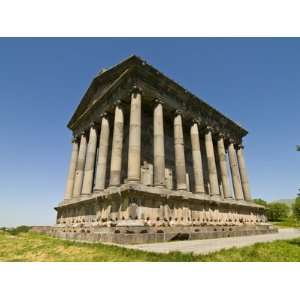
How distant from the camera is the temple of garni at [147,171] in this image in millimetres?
14859

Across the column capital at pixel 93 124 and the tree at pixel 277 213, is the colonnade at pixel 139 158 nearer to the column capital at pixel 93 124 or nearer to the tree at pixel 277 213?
the column capital at pixel 93 124

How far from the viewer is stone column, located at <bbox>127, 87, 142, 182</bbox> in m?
16.0

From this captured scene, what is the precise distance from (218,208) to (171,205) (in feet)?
24.9

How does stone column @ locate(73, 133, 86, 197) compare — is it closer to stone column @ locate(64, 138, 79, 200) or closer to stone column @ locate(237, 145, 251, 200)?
stone column @ locate(64, 138, 79, 200)

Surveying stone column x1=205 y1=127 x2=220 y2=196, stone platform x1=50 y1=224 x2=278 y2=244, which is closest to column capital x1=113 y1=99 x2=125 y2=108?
stone platform x1=50 y1=224 x2=278 y2=244

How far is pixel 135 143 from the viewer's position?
55.4 ft

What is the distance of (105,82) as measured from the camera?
2483 cm

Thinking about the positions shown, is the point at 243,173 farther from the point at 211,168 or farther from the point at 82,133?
the point at 82,133

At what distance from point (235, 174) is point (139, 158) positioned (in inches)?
730

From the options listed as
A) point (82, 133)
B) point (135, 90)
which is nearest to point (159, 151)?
point (135, 90)

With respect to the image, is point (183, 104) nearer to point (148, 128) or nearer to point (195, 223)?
point (148, 128)

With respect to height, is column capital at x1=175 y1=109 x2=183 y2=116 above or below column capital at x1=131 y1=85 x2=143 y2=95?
above

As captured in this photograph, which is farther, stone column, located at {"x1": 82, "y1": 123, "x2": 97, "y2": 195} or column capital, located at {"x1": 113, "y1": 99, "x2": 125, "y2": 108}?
stone column, located at {"x1": 82, "y1": 123, "x2": 97, "y2": 195}

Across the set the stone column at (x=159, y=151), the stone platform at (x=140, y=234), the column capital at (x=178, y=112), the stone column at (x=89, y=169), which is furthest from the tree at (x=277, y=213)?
the stone column at (x=89, y=169)
